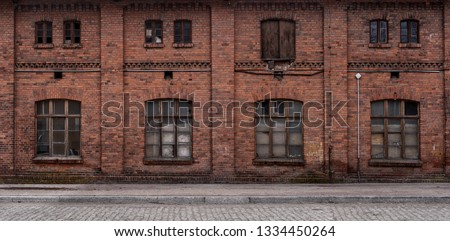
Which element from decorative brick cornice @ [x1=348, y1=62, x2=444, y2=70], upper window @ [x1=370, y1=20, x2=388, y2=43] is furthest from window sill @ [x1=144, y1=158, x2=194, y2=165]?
upper window @ [x1=370, y1=20, x2=388, y2=43]

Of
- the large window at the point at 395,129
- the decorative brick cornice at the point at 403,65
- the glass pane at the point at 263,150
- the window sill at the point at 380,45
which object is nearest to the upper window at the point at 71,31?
the glass pane at the point at 263,150

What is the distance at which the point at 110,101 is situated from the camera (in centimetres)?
1712

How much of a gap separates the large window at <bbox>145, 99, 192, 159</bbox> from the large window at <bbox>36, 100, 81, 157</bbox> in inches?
96.9

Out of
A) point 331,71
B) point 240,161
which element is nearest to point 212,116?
point 240,161

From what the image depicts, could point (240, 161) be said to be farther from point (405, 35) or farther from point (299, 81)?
point (405, 35)

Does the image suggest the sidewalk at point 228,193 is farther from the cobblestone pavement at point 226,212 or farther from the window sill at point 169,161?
the window sill at point 169,161

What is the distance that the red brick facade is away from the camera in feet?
55.8

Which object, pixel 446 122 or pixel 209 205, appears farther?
pixel 446 122

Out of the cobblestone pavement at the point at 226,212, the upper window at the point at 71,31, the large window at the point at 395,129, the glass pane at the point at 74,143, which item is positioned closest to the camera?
the cobblestone pavement at the point at 226,212

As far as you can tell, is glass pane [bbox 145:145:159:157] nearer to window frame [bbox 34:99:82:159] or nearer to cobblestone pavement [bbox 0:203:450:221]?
window frame [bbox 34:99:82:159]

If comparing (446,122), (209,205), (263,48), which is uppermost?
(263,48)

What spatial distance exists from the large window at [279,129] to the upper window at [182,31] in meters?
3.24

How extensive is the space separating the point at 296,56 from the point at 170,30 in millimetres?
4301

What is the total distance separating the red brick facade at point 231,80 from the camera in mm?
17000
